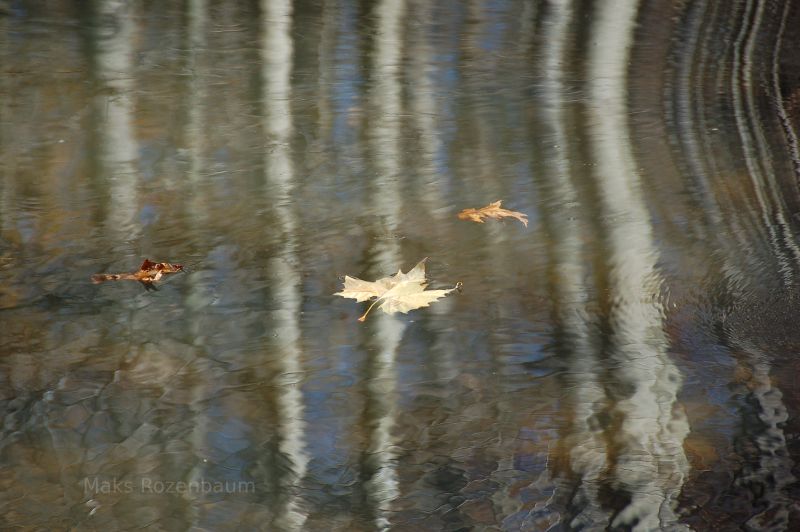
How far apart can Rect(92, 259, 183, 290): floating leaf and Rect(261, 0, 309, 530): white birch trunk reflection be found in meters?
0.27

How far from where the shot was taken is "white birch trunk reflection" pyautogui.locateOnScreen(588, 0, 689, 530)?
6.18 feet

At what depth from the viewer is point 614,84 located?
4441 mm

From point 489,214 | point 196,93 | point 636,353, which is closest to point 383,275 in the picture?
point 489,214

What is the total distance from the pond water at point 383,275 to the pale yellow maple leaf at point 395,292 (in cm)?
4

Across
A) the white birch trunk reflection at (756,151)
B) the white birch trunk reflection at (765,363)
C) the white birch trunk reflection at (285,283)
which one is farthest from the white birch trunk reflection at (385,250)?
the white birch trunk reflection at (756,151)

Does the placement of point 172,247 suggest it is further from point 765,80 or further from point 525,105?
point 765,80

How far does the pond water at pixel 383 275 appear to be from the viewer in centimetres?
190

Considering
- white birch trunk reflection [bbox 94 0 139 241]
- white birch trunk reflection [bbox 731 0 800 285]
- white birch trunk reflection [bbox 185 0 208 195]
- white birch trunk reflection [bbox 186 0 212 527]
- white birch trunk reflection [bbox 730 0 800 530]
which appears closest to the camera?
white birch trunk reflection [bbox 730 0 800 530]

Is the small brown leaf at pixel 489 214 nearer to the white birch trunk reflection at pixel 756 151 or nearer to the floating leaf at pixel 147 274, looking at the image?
the white birch trunk reflection at pixel 756 151

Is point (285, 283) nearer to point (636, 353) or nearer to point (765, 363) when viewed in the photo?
point (636, 353)

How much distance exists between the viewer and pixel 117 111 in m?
3.74

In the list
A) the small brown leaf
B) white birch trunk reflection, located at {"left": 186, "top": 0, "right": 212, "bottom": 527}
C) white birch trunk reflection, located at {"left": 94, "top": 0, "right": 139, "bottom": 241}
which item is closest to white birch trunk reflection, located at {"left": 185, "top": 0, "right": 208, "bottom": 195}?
white birch trunk reflection, located at {"left": 186, "top": 0, "right": 212, "bottom": 527}

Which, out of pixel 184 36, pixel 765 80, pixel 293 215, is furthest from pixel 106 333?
pixel 765 80

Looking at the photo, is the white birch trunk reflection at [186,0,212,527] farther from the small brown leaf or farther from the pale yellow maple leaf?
the small brown leaf
